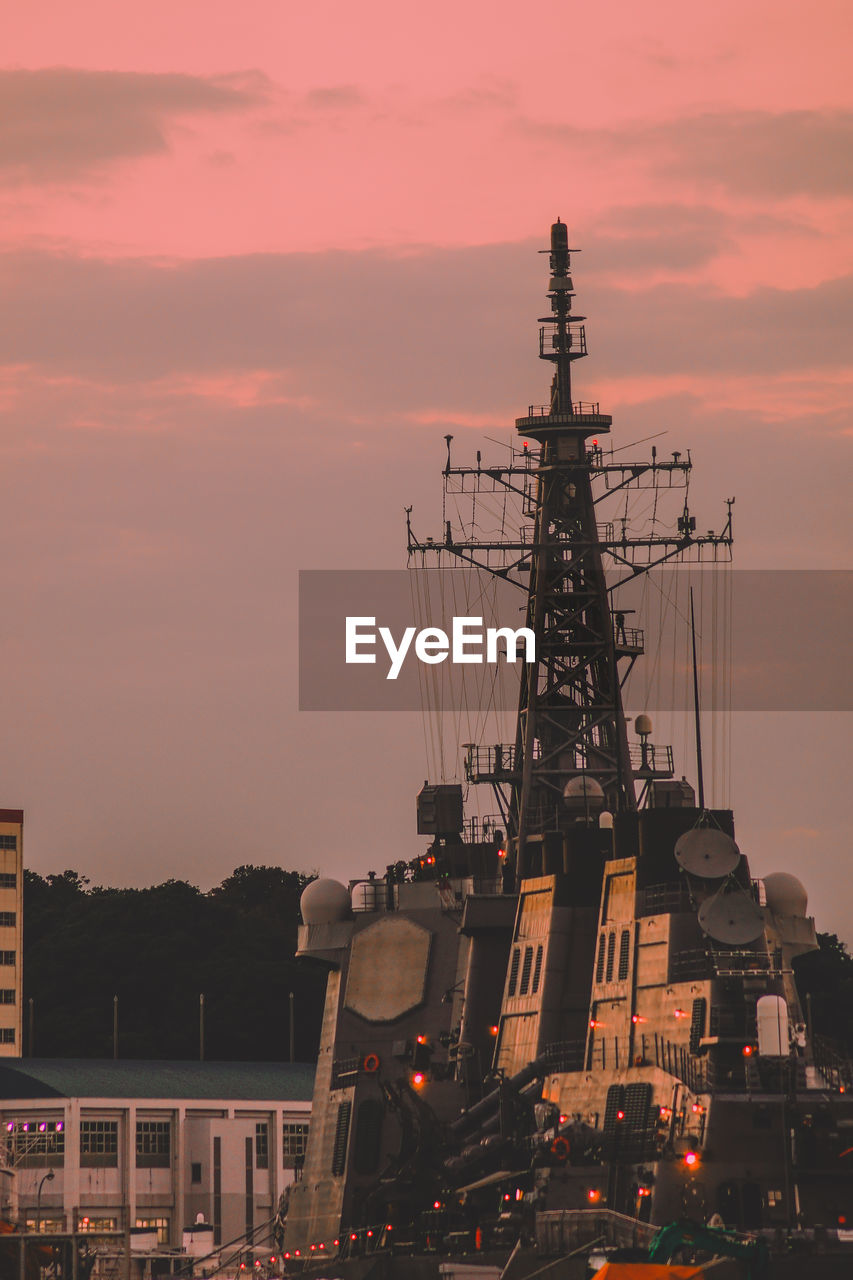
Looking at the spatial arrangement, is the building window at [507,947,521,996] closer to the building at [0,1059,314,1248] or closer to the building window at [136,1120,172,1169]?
the building at [0,1059,314,1248]

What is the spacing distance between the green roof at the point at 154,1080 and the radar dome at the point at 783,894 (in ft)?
143

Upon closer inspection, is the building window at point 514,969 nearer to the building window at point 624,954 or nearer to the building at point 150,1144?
the building window at point 624,954

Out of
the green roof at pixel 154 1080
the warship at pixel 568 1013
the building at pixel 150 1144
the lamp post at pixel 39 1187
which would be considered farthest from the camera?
the green roof at pixel 154 1080

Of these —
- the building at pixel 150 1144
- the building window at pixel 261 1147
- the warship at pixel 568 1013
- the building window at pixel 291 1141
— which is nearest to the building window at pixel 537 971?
the warship at pixel 568 1013

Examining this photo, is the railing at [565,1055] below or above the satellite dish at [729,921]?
below

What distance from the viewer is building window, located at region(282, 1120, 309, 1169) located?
106m

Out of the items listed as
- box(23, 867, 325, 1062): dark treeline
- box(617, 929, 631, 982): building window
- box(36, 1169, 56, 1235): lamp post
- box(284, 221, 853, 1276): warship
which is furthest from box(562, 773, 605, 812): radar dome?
box(23, 867, 325, 1062): dark treeline

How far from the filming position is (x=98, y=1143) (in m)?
103

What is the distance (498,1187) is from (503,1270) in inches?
169

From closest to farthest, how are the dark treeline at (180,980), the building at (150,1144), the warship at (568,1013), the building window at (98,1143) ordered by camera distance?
the warship at (568,1013) → the building at (150,1144) → the building window at (98,1143) → the dark treeline at (180,980)

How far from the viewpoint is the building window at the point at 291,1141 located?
10638 centimetres

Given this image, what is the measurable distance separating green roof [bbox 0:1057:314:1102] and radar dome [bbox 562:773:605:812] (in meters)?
38.1

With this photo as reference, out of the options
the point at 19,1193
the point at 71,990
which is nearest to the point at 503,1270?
the point at 19,1193

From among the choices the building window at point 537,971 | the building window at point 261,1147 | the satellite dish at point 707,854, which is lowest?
A: the building window at point 261,1147
